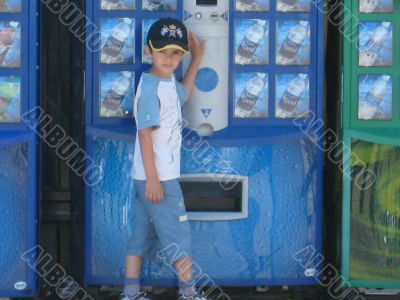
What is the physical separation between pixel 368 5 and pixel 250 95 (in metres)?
0.67

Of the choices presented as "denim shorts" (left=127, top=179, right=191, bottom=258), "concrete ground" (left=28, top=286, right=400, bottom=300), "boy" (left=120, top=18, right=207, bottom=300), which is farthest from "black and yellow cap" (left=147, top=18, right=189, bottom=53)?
"concrete ground" (left=28, top=286, right=400, bottom=300)

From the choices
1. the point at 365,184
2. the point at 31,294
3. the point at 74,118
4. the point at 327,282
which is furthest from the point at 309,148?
the point at 31,294

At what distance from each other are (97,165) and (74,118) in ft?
1.03

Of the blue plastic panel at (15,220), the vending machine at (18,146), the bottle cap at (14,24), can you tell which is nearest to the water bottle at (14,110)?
the vending machine at (18,146)

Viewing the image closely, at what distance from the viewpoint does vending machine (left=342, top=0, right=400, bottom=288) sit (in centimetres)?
346

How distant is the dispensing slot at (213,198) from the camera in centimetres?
357

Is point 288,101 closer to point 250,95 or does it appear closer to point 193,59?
point 250,95

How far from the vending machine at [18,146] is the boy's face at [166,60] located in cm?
56

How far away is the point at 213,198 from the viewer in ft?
11.8

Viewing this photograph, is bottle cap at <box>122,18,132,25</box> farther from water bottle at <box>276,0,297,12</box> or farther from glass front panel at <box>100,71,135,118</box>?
water bottle at <box>276,0,297,12</box>

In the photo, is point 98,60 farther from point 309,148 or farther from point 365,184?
point 365,184

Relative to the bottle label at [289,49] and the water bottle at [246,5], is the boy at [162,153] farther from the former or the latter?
the bottle label at [289,49]

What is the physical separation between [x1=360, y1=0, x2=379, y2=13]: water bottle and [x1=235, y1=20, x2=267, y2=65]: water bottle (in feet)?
1.47

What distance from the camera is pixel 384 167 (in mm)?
3539
